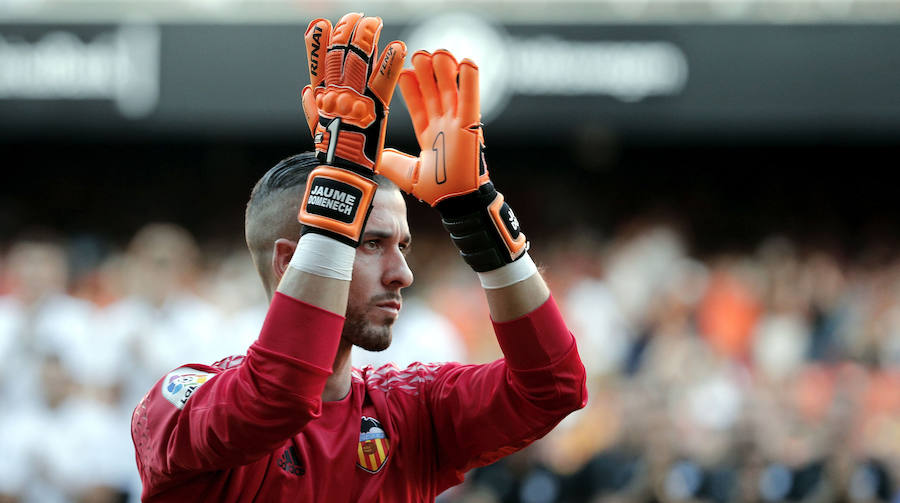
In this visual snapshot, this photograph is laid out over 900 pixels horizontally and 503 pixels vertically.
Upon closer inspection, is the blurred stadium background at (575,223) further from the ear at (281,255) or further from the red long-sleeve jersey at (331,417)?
the ear at (281,255)

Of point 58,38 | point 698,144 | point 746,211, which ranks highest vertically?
point 58,38

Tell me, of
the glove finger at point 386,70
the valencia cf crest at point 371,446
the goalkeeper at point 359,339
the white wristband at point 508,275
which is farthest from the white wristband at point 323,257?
the valencia cf crest at point 371,446

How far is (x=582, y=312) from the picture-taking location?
7.96 meters

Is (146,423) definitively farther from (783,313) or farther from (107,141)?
(107,141)

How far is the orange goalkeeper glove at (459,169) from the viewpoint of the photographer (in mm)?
2367

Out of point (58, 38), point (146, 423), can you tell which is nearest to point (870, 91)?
point (58, 38)

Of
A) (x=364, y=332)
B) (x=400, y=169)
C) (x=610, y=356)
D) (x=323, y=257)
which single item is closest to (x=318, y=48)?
(x=400, y=169)

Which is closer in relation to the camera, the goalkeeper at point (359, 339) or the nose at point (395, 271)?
the goalkeeper at point (359, 339)

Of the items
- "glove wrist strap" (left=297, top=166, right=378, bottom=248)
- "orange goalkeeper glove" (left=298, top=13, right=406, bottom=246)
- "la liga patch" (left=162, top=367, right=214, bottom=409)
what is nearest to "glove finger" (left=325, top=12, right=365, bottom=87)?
"orange goalkeeper glove" (left=298, top=13, right=406, bottom=246)

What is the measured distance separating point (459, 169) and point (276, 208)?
0.49 meters

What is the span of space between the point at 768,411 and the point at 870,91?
11.0 feet

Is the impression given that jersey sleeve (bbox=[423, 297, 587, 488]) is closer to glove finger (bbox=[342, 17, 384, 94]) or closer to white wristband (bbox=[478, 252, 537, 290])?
white wristband (bbox=[478, 252, 537, 290])

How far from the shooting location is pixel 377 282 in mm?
2490

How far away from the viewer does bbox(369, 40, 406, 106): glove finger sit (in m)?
2.19
